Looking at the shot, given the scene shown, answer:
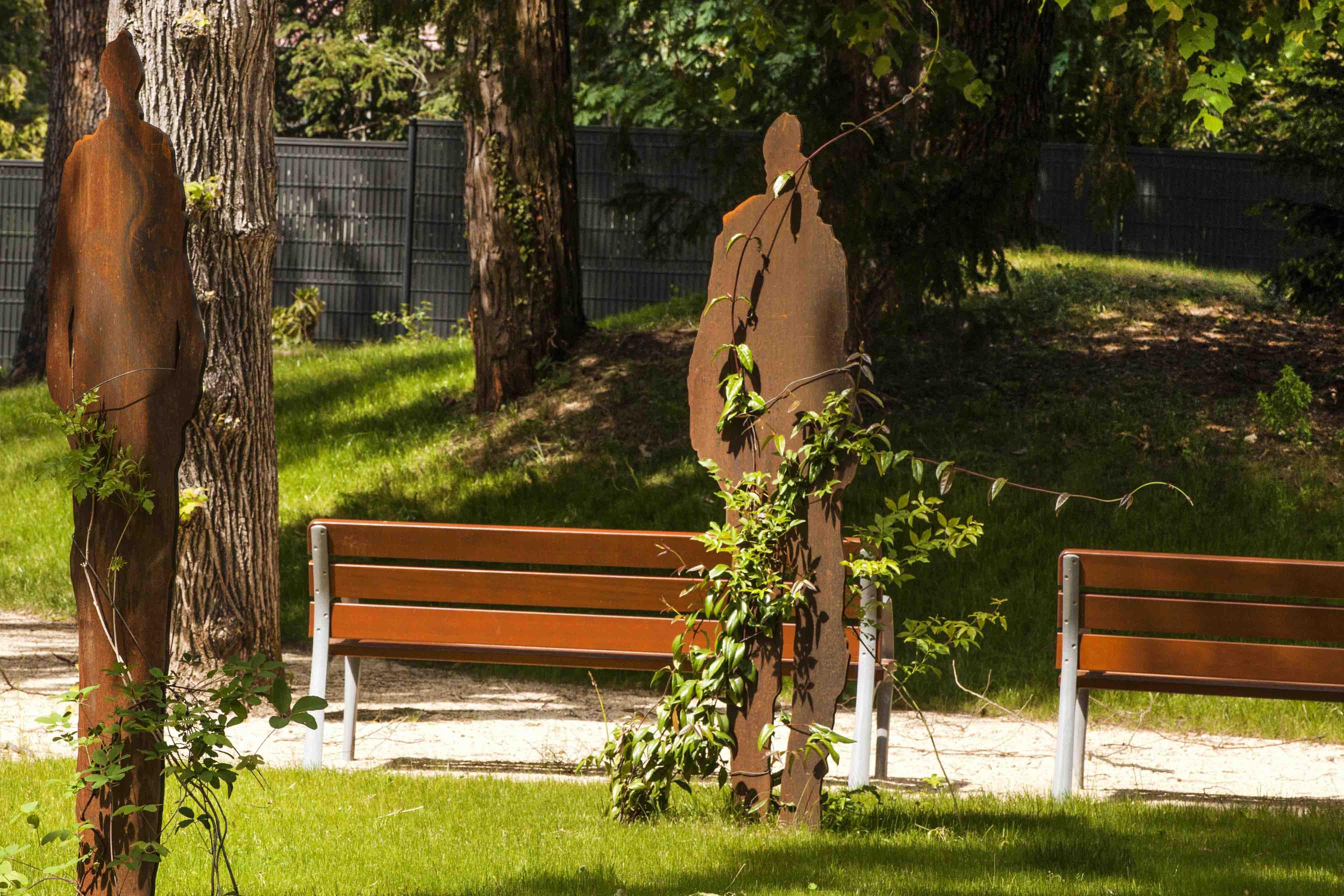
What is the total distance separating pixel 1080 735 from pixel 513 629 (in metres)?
2.19

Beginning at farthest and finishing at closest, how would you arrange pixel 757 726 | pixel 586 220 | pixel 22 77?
1. pixel 22 77
2. pixel 586 220
3. pixel 757 726

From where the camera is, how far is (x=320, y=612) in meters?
5.39

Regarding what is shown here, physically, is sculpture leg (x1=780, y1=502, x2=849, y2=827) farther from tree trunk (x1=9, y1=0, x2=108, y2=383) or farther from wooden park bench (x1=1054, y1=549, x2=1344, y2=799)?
tree trunk (x1=9, y1=0, x2=108, y2=383)

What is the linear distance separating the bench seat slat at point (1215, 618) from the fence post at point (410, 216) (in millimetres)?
12200

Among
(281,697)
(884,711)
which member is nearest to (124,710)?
(281,697)

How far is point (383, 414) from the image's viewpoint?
1198cm

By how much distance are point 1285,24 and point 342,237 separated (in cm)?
1292

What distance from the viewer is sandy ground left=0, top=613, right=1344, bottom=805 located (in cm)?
550

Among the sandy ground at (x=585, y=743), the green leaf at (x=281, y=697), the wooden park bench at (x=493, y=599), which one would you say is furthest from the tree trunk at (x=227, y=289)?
the green leaf at (x=281, y=697)

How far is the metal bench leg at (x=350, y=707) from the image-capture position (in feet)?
17.8

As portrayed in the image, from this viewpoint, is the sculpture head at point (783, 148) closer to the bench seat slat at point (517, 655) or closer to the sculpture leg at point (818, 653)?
the sculpture leg at point (818, 653)

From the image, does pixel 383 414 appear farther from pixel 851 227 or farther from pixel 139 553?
pixel 139 553

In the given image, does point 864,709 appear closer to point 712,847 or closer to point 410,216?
point 712,847

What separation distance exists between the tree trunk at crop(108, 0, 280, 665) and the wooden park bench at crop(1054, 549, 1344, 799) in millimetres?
3524
